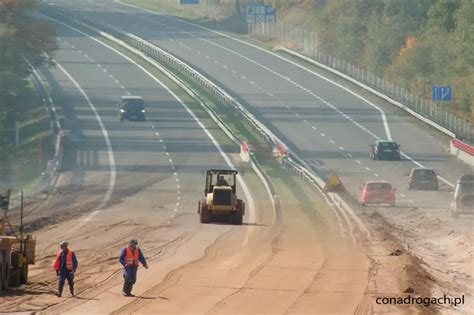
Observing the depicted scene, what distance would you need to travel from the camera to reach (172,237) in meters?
50.1

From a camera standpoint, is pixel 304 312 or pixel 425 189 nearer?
pixel 304 312

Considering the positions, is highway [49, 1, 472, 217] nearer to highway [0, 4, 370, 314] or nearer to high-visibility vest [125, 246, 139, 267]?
highway [0, 4, 370, 314]

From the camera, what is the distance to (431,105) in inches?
4301

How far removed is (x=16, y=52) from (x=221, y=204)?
51.7m

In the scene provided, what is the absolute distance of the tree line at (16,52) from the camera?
97.2 m

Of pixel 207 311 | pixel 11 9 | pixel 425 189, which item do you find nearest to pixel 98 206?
pixel 425 189

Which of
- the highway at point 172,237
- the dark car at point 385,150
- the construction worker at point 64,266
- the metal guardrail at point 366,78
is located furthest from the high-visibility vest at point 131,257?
the metal guardrail at point 366,78

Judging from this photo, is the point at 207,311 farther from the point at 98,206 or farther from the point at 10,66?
the point at 10,66

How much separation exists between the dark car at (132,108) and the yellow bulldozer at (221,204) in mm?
46347

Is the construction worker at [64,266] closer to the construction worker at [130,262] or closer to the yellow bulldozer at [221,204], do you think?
the construction worker at [130,262]

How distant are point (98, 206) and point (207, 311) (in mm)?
29721

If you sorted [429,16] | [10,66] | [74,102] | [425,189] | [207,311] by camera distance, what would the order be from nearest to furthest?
[207,311] → [425,189] → [10,66] → [74,102] → [429,16]

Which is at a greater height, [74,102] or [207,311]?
[207,311]

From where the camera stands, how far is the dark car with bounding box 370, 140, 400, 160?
8462 cm
